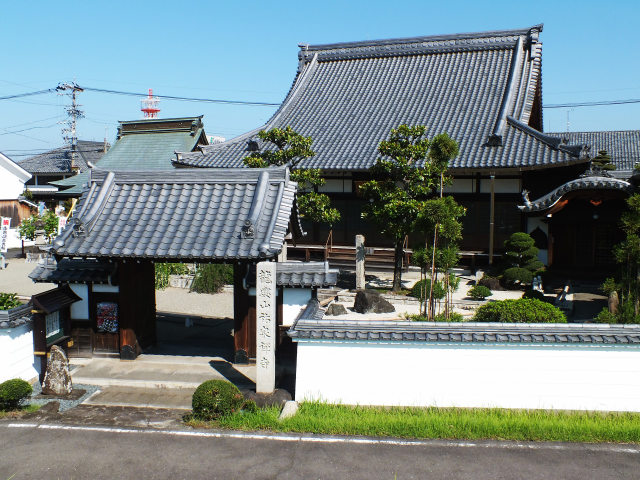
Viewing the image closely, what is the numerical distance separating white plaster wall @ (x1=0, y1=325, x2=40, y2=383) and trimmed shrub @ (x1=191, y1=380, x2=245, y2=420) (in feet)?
13.1

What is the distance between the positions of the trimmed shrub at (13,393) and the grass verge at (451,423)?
9.66 feet

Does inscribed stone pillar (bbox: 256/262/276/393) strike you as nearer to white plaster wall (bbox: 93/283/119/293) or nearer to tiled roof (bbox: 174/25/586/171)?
white plaster wall (bbox: 93/283/119/293)

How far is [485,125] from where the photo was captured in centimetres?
2283

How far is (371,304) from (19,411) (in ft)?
31.3

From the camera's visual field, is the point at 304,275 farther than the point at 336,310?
No

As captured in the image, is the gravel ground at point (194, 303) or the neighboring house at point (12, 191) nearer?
the gravel ground at point (194, 303)

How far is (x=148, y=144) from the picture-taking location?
115ft

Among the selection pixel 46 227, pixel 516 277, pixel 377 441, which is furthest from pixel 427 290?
pixel 46 227

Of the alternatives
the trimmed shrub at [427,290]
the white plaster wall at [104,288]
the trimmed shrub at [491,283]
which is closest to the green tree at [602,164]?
the trimmed shrub at [491,283]

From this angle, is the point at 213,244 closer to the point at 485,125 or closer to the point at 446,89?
the point at 485,125

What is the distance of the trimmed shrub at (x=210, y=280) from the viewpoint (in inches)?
838

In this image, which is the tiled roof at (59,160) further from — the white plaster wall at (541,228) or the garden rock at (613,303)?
the garden rock at (613,303)

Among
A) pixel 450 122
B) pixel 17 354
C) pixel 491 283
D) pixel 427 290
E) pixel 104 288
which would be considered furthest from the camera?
pixel 450 122

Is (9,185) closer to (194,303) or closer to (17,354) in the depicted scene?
(194,303)
